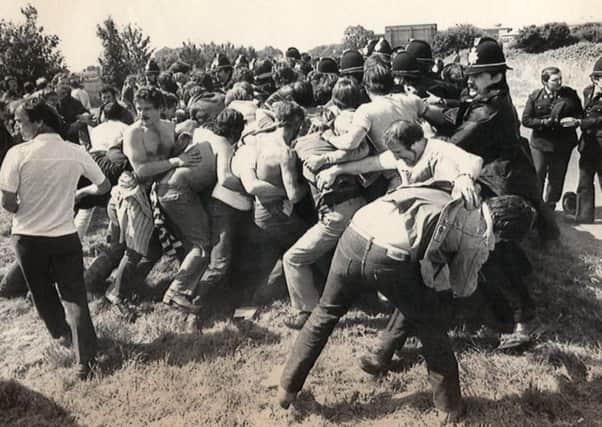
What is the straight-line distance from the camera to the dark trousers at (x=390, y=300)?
291cm

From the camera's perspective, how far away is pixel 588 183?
21.1 feet

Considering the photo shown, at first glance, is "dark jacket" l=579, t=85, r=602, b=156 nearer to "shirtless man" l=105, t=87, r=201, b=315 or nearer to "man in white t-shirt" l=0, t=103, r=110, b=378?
"shirtless man" l=105, t=87, r=201, b=315

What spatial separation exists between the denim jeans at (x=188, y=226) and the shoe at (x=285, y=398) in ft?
4.96

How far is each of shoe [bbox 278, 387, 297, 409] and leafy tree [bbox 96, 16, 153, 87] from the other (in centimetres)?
1166

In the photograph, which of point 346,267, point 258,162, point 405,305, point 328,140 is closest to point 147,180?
point 258,162

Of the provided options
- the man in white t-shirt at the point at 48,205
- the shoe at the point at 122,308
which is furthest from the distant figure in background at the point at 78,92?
the man in white t-shirt at the point at 48,205

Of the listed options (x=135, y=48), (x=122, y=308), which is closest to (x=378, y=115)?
(x=122, y=308)

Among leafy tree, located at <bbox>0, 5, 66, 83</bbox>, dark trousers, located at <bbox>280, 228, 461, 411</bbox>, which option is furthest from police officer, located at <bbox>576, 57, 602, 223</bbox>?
leafy tree, located at <bbox>0, 5, 66, 83</bbox>

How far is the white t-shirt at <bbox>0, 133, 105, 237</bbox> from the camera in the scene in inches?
144

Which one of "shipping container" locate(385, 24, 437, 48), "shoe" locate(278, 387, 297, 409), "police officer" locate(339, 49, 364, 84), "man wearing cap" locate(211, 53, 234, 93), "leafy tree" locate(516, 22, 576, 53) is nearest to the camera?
"shoe" locate(278, 387, 297, 409)

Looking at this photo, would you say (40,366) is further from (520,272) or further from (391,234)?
(520,272)

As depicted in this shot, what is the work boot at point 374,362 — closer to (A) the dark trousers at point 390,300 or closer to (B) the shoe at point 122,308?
(A) the dark trousers at point 390,300

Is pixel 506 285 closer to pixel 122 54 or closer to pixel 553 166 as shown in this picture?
pixel 553 166

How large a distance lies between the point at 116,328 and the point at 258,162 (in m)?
1.83
